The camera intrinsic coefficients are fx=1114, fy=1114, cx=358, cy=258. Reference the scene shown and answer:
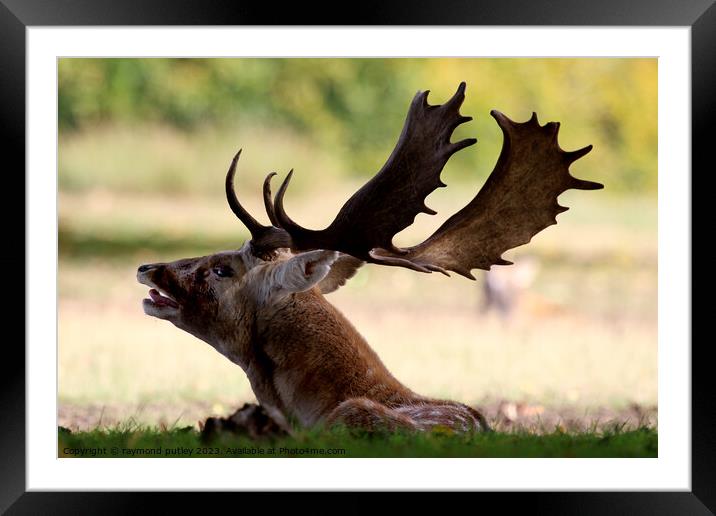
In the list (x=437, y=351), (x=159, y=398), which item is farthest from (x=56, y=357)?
(x=437, y=351)

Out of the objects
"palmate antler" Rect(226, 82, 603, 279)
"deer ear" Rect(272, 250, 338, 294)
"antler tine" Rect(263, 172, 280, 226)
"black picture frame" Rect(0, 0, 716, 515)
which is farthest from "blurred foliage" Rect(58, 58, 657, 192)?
"black picture frame" Rect(0, 0, 716, 515)

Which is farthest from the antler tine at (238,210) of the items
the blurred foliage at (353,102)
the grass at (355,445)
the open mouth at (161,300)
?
the blurred foliage at (353,102)

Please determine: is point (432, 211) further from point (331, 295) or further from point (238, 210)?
point (331, 295)

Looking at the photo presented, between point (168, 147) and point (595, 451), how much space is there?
49.4ft

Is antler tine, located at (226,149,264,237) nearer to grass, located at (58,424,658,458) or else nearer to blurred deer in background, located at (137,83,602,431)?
blurred deer in background, located at (137,83,602,431)

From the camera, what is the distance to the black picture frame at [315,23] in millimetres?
5004

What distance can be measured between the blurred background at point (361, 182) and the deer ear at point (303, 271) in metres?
5.74

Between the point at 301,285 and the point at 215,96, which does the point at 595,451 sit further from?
the point at 215,96

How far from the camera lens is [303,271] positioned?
537cm

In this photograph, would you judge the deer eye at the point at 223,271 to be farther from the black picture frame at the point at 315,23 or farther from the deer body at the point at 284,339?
the black picture frame at the point at 315,23

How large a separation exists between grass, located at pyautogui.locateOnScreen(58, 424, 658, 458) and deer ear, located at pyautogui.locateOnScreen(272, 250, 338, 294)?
0.72 m

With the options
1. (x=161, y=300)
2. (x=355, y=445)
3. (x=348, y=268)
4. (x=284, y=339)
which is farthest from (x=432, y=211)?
(x=161, y=300)

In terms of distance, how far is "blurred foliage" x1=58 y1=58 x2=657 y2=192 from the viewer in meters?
20.1

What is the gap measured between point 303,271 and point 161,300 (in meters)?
0.85
